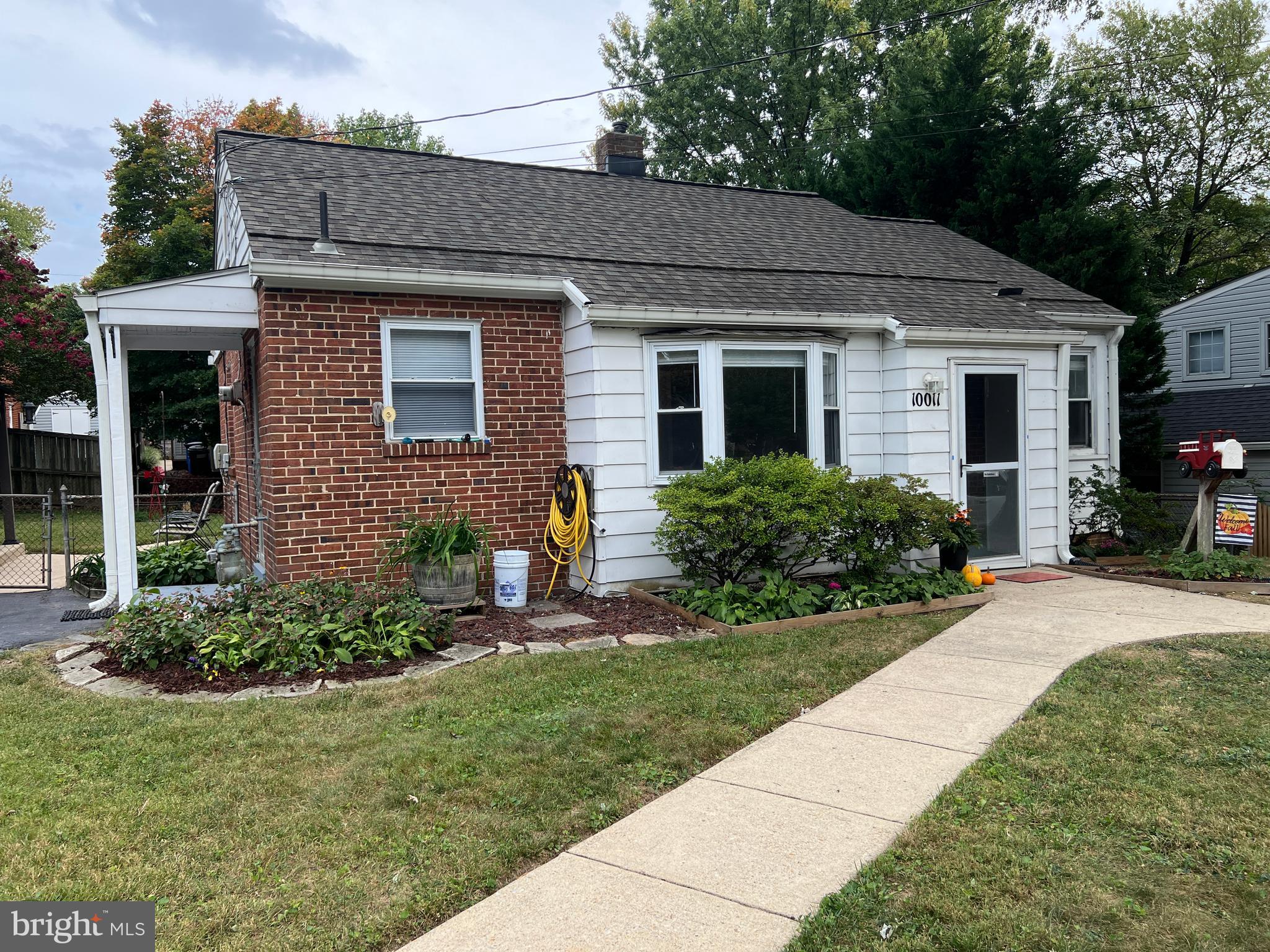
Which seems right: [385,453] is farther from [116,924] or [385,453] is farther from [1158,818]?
[1158,818]

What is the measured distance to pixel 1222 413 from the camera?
18.2m

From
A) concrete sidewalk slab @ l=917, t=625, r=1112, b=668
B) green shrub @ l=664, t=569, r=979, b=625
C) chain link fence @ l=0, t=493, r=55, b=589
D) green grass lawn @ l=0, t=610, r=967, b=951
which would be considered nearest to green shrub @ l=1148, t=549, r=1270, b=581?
green shrub @ l=664, t=569, r=979, b=625

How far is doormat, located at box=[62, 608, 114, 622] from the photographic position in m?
7.87

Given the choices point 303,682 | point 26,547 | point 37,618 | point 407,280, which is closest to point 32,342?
point 26,547

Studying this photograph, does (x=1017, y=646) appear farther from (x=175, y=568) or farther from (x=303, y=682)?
(x=175, y=568)

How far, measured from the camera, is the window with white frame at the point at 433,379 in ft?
26.1

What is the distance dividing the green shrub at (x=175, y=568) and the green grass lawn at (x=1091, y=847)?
8.04 m

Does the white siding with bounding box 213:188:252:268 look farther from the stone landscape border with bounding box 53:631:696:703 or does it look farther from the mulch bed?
the mulch bed

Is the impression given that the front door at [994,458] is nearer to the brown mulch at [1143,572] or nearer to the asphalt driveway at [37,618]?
the brown mulch at [1143,572]

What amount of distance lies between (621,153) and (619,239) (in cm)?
400

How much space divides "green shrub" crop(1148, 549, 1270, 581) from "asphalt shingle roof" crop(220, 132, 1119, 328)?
9.82 ft

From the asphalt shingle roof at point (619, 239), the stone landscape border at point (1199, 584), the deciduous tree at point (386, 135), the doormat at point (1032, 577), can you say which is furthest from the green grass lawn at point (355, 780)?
the deciduous tree at point (386, 135)

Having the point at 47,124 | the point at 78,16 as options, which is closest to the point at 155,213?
the point at 78,16

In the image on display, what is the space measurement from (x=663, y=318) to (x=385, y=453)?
2854 mm
